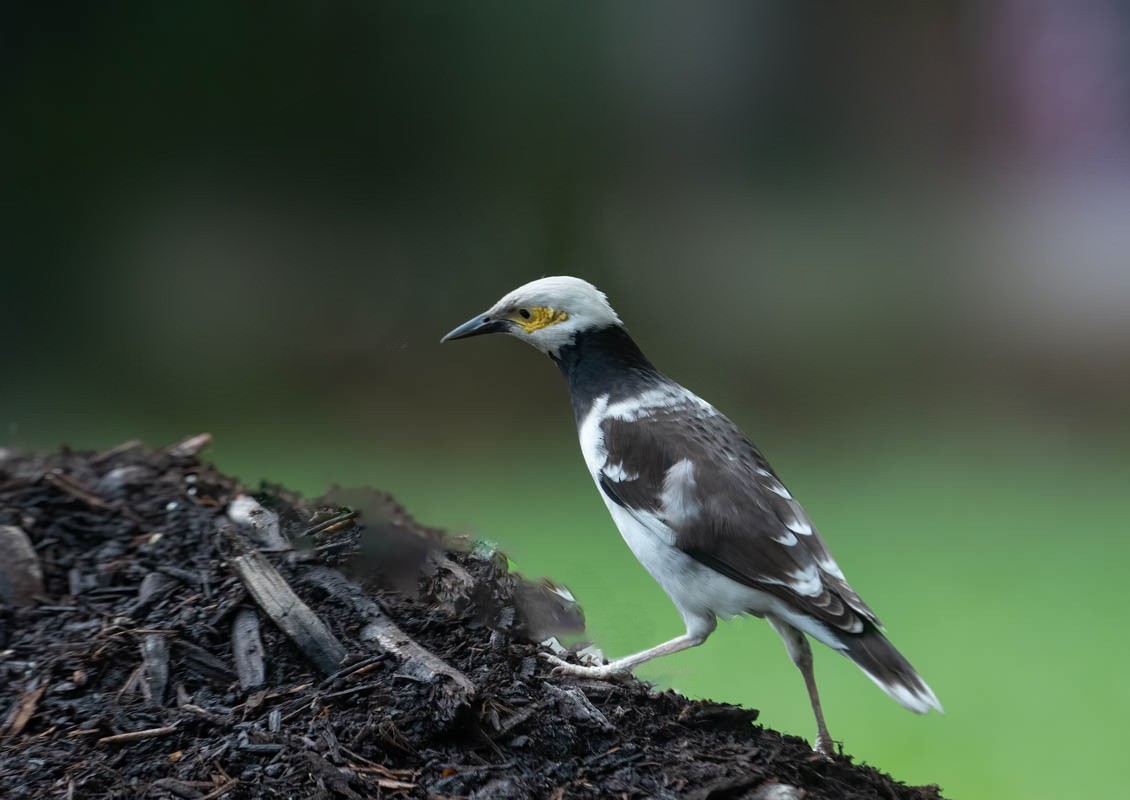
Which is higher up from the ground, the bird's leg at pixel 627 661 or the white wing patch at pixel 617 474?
the white wing patch at pixel 617 474

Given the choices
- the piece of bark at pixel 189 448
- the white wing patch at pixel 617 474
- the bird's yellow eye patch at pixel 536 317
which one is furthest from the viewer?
the piece of bark at pixel 189 448

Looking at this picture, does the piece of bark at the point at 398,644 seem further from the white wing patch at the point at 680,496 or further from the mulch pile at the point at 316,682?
the white wing patch at the point at 680,496

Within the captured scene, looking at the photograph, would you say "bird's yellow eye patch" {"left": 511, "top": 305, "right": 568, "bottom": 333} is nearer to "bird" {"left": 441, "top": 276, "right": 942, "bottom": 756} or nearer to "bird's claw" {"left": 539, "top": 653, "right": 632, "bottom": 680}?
"bird" {"left": 441, "top": 276, "right": 942, "bottom": 756}

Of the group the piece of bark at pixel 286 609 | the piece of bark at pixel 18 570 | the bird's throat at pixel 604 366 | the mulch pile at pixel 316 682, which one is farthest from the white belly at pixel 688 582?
the piece of bark at pixel 18 570

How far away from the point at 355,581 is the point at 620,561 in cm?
63

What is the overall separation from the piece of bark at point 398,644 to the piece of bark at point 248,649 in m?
0.14

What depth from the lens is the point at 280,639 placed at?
1948mm

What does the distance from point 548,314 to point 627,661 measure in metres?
0.71

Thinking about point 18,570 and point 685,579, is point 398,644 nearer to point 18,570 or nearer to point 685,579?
point 685,579

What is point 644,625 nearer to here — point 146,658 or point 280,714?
point 280,714

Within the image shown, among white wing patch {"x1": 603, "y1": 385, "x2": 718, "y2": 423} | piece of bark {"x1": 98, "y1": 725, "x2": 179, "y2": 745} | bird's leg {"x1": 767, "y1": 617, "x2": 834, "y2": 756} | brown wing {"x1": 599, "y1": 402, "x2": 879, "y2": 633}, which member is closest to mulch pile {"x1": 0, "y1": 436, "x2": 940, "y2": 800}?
piece of bark {"x1": 98, "y1": 725, "x2": 179, "y2": 745}

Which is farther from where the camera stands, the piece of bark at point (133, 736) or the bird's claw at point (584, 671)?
the bird's claw at point (584, 671)

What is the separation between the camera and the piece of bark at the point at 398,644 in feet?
5.58

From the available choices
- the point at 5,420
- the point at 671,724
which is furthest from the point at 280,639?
the point at 5,420
